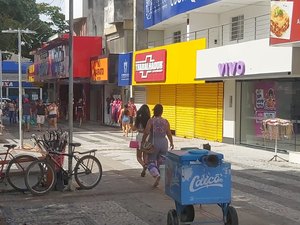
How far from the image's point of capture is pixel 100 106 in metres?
35.4

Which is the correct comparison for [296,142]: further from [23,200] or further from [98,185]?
[23,200]

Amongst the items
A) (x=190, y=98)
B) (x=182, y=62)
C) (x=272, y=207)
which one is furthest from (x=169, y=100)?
(x=272, y=207)

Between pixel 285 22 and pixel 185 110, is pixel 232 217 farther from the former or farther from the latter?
pixel 185 110

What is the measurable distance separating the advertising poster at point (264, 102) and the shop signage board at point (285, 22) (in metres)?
3.51

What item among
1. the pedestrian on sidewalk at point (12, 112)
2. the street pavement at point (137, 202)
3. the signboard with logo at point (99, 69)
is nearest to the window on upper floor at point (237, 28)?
the street pavement at point (137, 202)

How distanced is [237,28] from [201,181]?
15639 millimetres

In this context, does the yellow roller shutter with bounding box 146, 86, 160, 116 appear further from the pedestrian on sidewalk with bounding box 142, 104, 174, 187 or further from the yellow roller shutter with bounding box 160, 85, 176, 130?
the pedestrian on sidewalk with bounding box 142, 104, 174, 187

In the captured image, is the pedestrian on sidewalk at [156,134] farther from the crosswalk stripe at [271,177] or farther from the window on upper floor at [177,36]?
the window on upper floor at [177,36]

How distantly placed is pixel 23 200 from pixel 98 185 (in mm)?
1883

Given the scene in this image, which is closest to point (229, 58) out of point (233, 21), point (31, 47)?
point (233, 21)

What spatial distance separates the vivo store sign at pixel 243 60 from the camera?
1557cm

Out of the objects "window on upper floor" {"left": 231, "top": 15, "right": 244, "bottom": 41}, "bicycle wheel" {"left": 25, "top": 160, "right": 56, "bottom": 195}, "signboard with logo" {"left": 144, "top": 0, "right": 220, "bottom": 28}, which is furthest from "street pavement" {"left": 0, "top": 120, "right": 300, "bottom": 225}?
"signboard with logo" {"left": 144, "top": 0, "right": 220, "bottom": 28}

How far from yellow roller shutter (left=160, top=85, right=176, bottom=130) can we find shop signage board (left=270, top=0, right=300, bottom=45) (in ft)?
32.9

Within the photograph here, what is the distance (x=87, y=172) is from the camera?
32.8 feet
